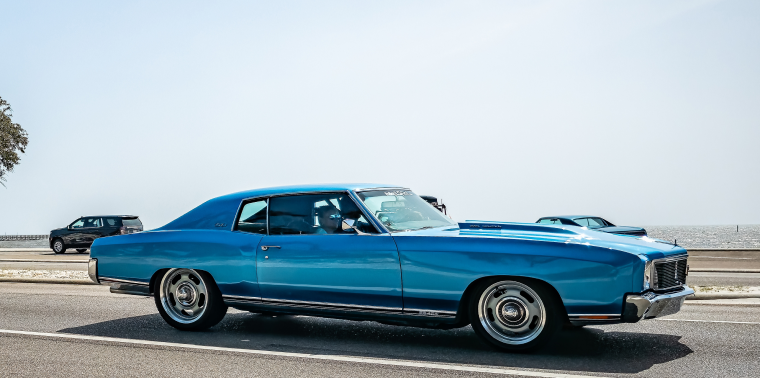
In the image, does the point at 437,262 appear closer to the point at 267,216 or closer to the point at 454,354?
the point at 454,354

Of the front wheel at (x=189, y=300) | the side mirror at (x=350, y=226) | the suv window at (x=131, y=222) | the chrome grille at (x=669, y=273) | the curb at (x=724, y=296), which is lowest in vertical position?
the curb at (x=724, y=296)

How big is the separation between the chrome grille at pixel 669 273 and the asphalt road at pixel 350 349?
574 millimetres

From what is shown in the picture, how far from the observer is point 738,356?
5957mm

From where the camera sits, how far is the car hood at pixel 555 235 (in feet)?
19.7

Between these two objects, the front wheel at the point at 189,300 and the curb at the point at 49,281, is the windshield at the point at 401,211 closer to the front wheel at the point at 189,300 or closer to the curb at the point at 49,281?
the front wheel at the point at 189,300

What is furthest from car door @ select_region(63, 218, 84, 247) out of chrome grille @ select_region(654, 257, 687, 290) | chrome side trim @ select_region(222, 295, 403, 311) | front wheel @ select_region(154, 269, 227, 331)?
chrome grille @ select_region(654, 257, 687, 290)

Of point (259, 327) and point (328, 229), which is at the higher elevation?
point (328, 229)

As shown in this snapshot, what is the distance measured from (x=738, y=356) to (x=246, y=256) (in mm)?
4578

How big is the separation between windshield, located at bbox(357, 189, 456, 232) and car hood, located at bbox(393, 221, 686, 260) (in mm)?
209

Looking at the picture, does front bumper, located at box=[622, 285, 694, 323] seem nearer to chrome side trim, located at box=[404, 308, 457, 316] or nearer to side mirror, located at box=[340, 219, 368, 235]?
chrome side trim, located at box=[404, 308, 457, 316]

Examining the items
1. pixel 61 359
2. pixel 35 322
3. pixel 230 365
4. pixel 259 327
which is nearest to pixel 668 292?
pixel 230 365

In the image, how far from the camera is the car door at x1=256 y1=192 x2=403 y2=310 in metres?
6.52

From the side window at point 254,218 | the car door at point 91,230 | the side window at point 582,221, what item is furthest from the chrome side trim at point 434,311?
the car door at point 91,230

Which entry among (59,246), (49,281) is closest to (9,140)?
(59,246)
